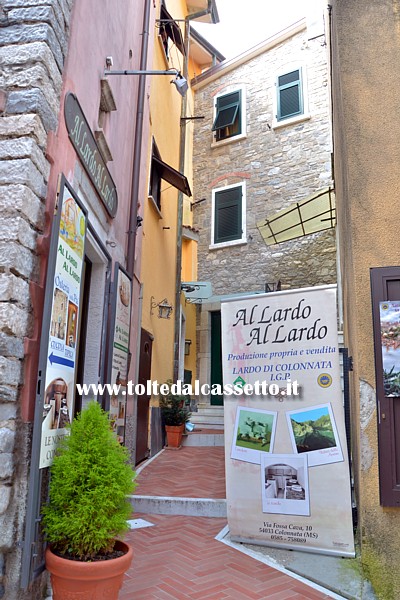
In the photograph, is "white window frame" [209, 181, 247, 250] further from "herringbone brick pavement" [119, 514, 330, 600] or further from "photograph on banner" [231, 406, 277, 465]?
"herringbone brick pavement" [119, 514, 330, 600]

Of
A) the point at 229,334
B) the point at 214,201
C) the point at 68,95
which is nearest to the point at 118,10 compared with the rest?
the point at 68,95

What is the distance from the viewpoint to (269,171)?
12.0 meters

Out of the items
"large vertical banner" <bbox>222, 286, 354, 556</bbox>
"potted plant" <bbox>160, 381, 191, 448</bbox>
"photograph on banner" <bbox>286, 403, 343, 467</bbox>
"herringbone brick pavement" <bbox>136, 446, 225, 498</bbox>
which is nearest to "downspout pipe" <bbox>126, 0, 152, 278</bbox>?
"large vertical banner" <bbox>222, 286, 354, 556</bbox>

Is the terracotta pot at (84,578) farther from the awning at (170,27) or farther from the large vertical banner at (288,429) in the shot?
the awning at (170,27)

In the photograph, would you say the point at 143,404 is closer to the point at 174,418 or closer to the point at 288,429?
the point at 174,418

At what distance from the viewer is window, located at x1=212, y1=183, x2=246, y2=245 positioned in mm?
12047

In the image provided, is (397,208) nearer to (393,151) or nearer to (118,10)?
(393,151)

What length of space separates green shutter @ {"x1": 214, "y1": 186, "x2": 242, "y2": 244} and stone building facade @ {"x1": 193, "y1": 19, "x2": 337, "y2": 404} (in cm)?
3

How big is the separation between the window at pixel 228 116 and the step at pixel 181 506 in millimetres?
10183

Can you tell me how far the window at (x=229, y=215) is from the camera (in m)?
12.0

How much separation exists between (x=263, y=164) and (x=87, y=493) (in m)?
10.7

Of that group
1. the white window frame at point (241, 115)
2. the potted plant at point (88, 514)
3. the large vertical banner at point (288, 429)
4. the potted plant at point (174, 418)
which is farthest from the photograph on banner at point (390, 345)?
the white window frame at point (241, 115)

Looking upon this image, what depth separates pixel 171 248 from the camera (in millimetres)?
9820

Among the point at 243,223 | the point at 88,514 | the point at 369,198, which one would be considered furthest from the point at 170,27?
the point at 88,514
